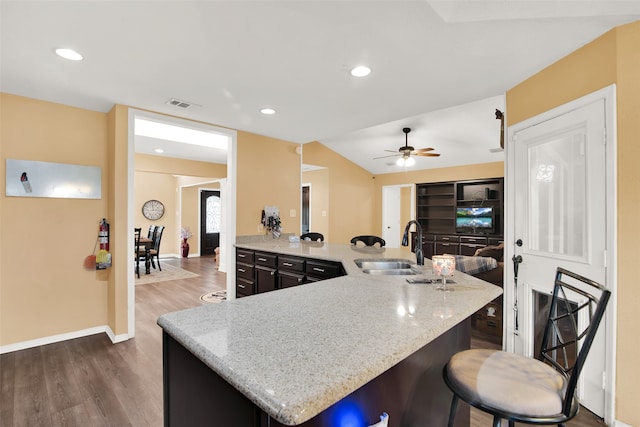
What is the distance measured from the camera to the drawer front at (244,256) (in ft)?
12.5

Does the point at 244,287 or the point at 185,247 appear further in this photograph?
the point at 185,247

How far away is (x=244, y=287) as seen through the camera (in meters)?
3.91

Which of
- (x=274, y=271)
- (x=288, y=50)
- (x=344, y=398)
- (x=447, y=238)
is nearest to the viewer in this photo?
(x=344, y=398)

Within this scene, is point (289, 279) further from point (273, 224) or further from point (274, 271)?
point (273, 224)

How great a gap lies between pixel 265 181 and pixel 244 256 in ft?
3.84

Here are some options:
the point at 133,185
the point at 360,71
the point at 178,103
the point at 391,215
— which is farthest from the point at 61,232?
the point at 391,215

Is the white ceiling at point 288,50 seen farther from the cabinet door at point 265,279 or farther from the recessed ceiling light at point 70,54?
the cabinet door at point 265,279

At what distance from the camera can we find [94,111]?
3309 mm

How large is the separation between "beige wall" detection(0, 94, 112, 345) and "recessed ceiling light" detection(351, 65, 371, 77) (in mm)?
2801

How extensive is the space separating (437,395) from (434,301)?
1.27 ft

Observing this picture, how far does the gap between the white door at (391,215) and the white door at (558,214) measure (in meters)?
5.69

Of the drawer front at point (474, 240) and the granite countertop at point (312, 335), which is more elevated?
the granite countertop at point (312, 335)

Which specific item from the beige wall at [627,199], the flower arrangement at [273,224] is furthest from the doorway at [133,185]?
the beige wall at [627,199]

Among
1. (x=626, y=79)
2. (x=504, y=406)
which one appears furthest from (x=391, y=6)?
(x=504, y=406)
